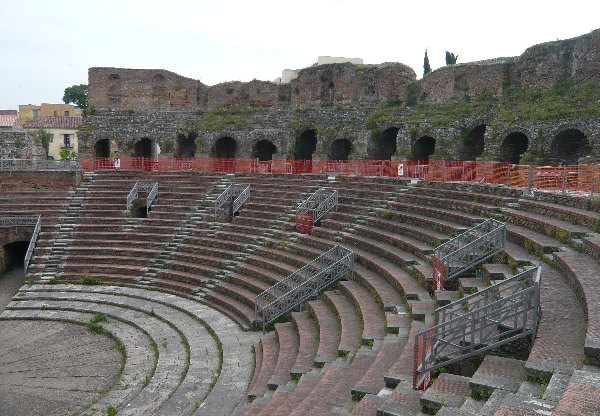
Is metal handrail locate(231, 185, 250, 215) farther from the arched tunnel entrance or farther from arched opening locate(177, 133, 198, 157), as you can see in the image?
arched opening locate(177, 133, 198, 157)

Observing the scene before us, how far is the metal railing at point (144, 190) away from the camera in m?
21.1

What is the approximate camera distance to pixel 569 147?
19812 mm

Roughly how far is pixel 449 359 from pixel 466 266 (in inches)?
150

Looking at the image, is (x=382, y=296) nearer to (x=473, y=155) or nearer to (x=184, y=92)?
(x=473, y=155)

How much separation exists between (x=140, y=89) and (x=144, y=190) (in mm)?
12888

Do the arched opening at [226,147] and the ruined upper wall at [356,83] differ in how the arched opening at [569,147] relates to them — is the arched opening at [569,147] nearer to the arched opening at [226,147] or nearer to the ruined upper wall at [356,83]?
the ruined upper wall at [356,83]

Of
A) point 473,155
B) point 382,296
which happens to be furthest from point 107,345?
point 473,155

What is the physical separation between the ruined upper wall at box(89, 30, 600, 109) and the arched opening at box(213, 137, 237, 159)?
2995 millimetres

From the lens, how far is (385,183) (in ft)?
58.9

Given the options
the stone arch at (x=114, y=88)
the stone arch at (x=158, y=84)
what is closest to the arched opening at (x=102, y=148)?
the stone arch at (x=114, y=88)

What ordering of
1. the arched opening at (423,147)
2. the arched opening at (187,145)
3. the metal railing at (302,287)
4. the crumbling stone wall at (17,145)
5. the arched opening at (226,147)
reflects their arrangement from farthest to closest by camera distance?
the arched opening at (226,147) → the arched opening at (187,145) → the crumbling stone wall at (17,145) → the arched opening at (423,147) → the metal railing at (302,287)

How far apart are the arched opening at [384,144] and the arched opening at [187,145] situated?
10.8 meters

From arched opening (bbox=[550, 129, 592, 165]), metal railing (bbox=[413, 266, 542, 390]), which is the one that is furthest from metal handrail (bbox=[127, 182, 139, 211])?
arched opening (bbox=[550, 129, 592, 165])

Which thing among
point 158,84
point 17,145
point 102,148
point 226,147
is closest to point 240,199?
point 226,147
